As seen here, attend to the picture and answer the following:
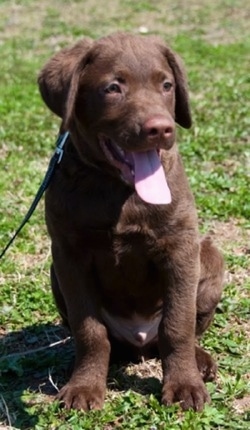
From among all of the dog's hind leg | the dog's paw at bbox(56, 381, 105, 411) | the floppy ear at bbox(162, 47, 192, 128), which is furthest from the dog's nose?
the dog's paw at bbox(56, 381, 105, 411)

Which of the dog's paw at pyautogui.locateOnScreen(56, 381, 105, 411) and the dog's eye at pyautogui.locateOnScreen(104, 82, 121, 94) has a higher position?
the dog's eye at pyautogui.locateOnScreen(104, 82, 121, 94)

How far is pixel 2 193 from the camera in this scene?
23.6 ft

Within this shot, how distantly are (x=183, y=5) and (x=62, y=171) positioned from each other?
40.8 ft

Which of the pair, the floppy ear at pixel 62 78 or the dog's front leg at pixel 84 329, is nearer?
the floppy ear at pixel 62 78

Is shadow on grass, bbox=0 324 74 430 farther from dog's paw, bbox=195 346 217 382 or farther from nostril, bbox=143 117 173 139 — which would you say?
nostril, bbox=143 117 173 139

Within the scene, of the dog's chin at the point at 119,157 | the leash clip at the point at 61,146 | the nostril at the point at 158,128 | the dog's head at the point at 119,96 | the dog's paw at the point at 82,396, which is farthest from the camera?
the leash clip at the point at 61,146

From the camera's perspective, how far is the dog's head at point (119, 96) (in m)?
4.00

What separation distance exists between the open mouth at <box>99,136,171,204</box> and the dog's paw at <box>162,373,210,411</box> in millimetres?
809

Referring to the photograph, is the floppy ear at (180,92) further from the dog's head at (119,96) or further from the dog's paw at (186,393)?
the dog's paw at (186,393)

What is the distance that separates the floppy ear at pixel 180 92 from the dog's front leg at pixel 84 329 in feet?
2.78

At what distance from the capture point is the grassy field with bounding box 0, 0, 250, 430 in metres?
4.27

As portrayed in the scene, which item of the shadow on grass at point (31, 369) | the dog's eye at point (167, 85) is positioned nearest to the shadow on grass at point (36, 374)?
the shadow on grass at point (31, 369)

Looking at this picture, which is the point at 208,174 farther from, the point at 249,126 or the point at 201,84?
the point at 201,84

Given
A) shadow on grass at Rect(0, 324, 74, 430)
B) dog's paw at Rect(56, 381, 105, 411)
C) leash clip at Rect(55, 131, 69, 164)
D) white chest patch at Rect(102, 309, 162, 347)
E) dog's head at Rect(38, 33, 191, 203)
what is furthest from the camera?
white chest patch at Rect(102, 309, 162, 347)
